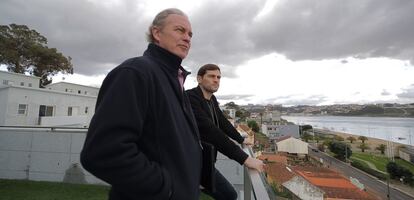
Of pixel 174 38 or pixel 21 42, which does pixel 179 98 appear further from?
pixel 21 42

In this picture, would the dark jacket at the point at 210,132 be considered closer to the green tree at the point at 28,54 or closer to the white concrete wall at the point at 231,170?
the white concrete wall at the point at 231,170

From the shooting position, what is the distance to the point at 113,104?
83 cm

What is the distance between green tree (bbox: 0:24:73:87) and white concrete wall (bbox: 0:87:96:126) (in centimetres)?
1053

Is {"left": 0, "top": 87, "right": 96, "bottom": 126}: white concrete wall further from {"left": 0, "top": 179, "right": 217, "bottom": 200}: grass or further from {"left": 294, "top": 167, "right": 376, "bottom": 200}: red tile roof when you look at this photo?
{"left": 294, "top": 167, "right": 376, "bottom": 200}: red tile roof

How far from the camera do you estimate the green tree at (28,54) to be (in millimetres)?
21812

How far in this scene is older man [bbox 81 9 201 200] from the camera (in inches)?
31.5

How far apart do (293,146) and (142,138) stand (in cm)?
4483

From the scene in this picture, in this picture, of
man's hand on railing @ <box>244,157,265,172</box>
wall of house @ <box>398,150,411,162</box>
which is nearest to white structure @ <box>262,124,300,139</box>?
wall of house @ <box>398,150,411,162</box>

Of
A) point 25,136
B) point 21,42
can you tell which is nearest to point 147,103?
point 25,136

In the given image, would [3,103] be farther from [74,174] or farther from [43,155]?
[74,174]

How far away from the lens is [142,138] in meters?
0.95

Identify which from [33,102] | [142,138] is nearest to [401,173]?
[33,102]

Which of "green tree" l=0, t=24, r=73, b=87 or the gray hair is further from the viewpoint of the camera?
"green tree" l=0, t=24, r=73, b=87

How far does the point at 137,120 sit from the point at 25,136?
26.2ft
